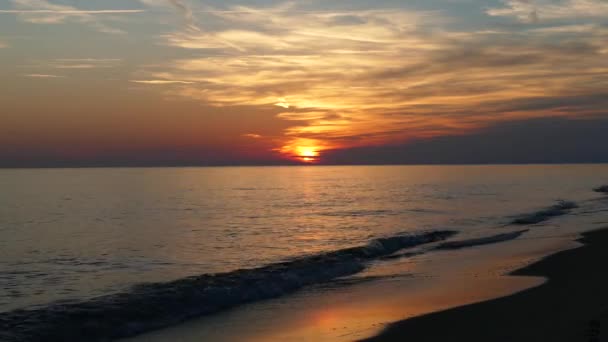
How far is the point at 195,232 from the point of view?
3881cm

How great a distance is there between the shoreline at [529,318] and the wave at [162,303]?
6576 millimetres

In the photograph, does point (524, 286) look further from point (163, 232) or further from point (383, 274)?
point (163, 232)

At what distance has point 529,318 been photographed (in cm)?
1335

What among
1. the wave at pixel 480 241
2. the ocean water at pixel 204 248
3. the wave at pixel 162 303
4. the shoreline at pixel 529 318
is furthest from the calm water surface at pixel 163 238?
the shoreline at pixel 529 318

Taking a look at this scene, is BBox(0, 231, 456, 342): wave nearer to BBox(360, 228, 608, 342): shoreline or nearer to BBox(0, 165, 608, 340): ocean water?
BBox(0, 165, 608, 340): ocean water

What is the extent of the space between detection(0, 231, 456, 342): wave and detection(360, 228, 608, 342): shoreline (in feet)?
21.6

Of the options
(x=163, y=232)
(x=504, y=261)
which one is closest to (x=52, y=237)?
(x=163, y=232)

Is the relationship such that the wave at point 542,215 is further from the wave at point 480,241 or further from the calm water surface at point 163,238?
the wave at point 480,241

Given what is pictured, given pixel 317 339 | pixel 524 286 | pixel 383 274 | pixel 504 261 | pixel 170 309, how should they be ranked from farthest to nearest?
pixel 504 261 < pixel 383 274 < pixel 524 286 < pixel 170 309 < pixel 317 339

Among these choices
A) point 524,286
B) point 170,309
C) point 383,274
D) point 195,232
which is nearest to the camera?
point 170,309

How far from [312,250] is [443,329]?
53.4 ft

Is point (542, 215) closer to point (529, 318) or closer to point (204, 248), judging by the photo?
point (204, 248)

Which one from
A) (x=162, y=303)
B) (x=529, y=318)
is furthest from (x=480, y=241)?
(x=162, y=303)

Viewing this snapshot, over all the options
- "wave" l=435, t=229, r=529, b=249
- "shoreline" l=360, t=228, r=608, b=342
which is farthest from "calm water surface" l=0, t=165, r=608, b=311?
"shoreline" l=360, t=228, r=608, b=342
